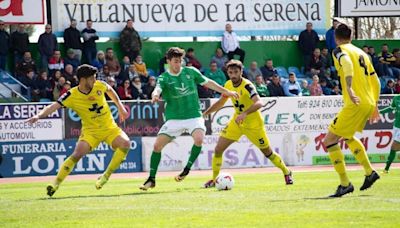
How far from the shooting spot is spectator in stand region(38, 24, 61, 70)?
2827cm

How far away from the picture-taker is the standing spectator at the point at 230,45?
31094 mm

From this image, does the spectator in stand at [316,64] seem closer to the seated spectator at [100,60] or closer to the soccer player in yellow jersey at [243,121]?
the seated spectator at [100,60]

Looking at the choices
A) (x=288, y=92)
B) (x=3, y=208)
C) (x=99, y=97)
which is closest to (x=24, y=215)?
(x=3, y=208)

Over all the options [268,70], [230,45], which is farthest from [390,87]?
[230,45]

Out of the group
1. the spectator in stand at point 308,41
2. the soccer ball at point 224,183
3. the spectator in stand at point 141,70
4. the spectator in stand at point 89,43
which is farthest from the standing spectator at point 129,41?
the soccer ball at point 224,183

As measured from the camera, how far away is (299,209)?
1134 centimetres

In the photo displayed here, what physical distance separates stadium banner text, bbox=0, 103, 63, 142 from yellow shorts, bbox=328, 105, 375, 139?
13754 millimetres

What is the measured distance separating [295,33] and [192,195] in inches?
785

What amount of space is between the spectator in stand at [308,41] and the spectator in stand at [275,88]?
376cm

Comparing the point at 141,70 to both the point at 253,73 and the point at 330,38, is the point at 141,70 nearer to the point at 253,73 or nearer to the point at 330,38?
the point at 253,73

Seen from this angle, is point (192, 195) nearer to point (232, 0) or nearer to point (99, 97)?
point (99, 97)

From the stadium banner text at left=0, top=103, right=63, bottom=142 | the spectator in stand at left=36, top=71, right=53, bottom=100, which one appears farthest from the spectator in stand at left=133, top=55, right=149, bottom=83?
the stadium banner text at left=0, top=103, right=63, bottom=142

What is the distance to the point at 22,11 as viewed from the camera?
29.8 m

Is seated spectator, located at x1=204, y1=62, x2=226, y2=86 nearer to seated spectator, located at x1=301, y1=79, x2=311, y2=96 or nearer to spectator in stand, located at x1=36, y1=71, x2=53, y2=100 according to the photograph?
seated spectator, located at x1=301, y1=79, x2=311, y2=96
